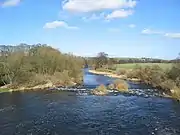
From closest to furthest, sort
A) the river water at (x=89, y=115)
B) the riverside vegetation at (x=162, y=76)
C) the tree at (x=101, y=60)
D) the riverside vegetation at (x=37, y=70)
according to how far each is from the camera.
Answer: the river water at (x=89, y=115), the riverside vegetation at (x=162, y=76), the riverside vegetation at (x=37, y=70), the tree at (x=101, y=60)

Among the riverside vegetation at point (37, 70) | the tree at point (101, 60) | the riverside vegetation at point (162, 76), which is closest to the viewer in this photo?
the riverside vegetation at point (162, 76)

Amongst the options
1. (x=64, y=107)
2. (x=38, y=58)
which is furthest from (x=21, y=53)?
(x=64, y=107)

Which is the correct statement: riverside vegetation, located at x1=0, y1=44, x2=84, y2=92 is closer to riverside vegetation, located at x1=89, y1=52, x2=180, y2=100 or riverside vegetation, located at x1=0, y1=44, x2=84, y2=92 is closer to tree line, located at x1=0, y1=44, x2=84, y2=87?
tree line, located at x1=0, y1=44, x2=84, y2=87

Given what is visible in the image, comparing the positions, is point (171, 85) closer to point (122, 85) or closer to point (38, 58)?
point (122, 85)

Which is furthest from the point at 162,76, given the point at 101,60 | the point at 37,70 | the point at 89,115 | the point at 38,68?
the point at 101,60

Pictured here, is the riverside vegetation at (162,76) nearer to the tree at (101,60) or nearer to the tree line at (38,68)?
the tree line at (38,68)

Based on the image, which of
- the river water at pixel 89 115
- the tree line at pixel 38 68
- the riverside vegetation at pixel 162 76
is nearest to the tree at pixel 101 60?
the riverside vegetation at pixel 162 76
